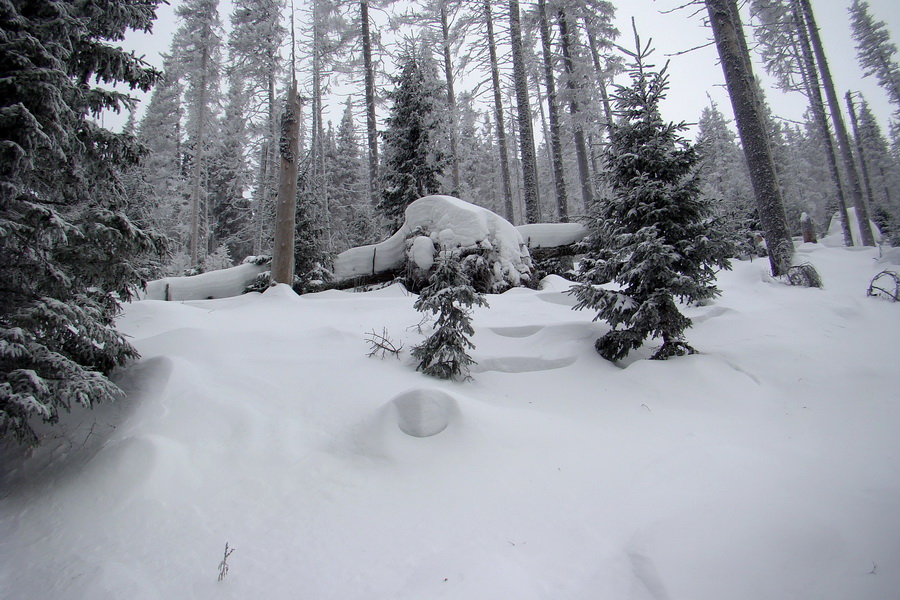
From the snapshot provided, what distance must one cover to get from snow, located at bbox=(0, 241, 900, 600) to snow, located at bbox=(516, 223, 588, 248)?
5.57 meters

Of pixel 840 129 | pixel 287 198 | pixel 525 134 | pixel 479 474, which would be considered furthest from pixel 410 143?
pixel 840 129

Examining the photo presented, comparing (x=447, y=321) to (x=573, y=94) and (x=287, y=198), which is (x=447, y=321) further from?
(x=573, y=94)

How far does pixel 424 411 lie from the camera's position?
3588 millimetres

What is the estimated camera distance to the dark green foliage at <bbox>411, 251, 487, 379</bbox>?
14.8 feet

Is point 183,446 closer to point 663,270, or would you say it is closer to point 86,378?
point 86,378

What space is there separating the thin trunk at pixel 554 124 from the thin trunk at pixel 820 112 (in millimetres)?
10856

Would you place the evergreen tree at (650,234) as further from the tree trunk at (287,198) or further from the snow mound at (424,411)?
the tree trunk at (287,198)

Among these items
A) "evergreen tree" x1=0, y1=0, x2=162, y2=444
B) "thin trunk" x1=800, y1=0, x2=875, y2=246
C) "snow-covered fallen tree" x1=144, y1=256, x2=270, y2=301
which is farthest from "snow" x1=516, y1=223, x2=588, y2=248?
"thin trunk" x1=800, y1=0, x2=875, y2=246

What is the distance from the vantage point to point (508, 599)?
198 centimetres

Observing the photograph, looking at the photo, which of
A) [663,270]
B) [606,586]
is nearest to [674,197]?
[663,270]

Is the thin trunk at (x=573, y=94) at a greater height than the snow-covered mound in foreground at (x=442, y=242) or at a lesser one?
greater

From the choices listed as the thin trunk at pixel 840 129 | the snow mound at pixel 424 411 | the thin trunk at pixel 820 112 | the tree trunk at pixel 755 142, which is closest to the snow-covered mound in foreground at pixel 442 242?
the tree trunk at pixel 755 142

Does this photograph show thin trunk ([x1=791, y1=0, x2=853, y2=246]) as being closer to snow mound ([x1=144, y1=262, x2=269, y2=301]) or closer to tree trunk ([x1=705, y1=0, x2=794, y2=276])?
tree trunk ([x1=705, y1=0, x2=794, y2=276])

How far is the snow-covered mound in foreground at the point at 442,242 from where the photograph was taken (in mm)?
9234
